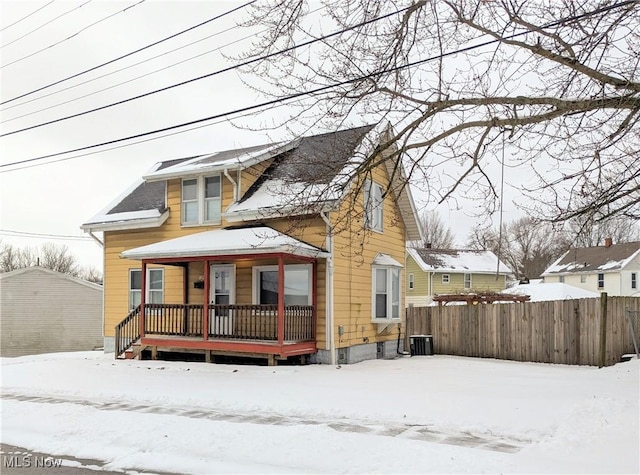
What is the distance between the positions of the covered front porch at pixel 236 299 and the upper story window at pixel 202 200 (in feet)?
3.19

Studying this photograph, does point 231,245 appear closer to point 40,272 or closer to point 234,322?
point 234,322

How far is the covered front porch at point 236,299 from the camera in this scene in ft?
46.2

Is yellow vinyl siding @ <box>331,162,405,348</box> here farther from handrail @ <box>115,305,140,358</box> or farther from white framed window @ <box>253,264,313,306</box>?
handrail @ <box>115,305,140,358</box>

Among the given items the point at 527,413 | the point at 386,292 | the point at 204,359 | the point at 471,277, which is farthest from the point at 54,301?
the point at 527,413

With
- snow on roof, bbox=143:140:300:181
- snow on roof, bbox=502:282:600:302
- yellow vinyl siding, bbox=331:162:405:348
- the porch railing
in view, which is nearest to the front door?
the porch railing

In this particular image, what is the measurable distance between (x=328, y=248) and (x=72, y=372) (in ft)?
23.0

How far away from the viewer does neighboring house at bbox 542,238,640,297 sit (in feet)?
137

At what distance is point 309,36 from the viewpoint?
9391mm

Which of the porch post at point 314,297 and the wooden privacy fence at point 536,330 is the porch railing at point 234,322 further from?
the wooden privacy fence at point 536,330

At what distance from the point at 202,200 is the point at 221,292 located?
2833 millimetres

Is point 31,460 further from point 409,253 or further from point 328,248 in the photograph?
point 409,253

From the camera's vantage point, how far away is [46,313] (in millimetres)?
32812

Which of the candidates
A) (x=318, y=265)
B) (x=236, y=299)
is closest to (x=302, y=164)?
(x=318, y=265)

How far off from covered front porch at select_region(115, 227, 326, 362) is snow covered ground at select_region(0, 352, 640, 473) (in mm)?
1195
